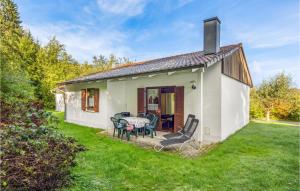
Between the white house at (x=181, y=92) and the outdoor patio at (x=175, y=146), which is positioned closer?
the outdoor patio at (x=175, y=146)

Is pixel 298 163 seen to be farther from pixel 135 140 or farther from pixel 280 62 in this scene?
pixel 280 62

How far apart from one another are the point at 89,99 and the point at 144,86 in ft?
13.6

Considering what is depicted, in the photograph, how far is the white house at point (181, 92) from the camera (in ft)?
26.2

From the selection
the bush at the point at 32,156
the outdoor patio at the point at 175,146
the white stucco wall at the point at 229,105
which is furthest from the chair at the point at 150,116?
the bush at the point at 32,156

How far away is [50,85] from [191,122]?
78.5 feet

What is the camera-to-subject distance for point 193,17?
43.5 ft

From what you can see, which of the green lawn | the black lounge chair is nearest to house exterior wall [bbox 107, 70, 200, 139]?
the black lounge chair

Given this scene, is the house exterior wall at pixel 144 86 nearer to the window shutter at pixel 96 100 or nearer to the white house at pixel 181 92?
the white house at pixel 181 92

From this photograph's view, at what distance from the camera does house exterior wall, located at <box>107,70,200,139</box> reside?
8.73 metres

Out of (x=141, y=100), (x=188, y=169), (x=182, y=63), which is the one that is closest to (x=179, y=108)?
(x=182, y=63)

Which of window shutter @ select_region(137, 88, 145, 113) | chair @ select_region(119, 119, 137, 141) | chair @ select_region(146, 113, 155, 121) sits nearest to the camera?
chair @ select_region(119, 119, 137, 141)

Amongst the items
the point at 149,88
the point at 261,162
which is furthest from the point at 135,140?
the point at 261,162

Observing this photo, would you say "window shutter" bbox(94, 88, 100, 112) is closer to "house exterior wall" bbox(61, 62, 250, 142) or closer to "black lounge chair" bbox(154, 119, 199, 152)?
"house exterior wall" bbox(61, 62, 250, 142)

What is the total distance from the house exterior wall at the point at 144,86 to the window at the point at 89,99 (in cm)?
151
